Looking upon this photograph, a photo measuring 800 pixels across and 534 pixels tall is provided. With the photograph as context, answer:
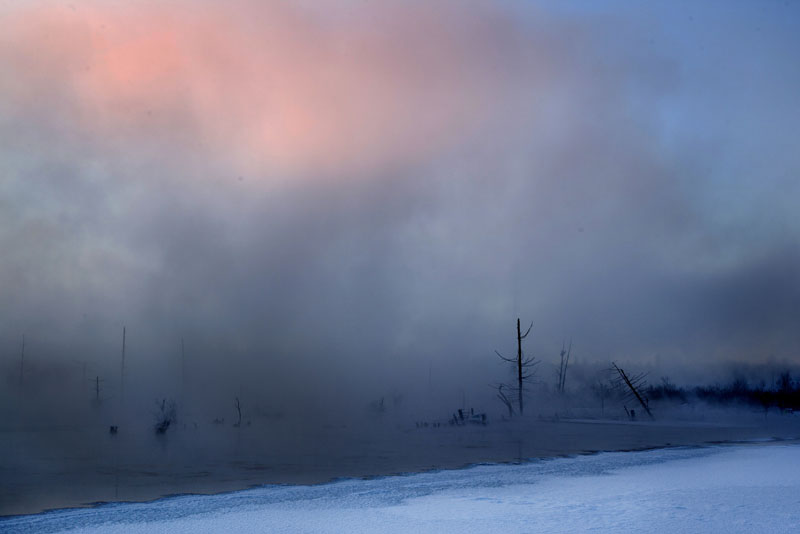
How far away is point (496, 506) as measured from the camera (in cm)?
1162

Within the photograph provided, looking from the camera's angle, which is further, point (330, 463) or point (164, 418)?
point (164, 418)

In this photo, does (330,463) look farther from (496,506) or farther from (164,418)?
(164,418)

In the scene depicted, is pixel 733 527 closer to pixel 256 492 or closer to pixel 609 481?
pixel 609 481

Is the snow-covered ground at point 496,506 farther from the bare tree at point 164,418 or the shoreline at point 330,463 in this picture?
the bare tree at point 164,418

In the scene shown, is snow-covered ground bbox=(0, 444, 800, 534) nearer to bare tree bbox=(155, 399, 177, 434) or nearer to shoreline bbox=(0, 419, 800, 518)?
shoreline bbox=(0, 419, 800, 518)

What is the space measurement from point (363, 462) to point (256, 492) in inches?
272

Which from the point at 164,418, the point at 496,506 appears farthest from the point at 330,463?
the point at 164,418

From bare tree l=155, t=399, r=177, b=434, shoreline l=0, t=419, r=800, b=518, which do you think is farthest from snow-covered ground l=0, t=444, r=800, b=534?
bare tree l=155, t=399, r=177, b=434

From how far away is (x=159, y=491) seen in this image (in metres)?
15.0

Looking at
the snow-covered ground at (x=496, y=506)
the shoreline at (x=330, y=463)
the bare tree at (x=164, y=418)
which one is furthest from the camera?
the bare tree at (x=164, y=418)

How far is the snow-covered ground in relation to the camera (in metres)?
10.0

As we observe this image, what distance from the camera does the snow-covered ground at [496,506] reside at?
1000 centimetres

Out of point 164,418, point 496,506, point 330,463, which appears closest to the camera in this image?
point 496,506

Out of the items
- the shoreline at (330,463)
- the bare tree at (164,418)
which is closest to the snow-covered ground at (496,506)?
the shoreline at (330,463)
